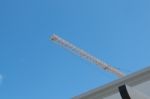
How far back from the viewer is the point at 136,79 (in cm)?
1933

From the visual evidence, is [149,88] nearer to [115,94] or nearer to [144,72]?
[144,72]

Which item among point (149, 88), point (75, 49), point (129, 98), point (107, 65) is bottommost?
point (129, 98)

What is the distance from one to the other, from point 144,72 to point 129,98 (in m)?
17.2

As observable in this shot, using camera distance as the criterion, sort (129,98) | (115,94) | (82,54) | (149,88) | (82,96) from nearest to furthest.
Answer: (129,98) → (149,88) → (115,94) → (82,96) → (82,54)

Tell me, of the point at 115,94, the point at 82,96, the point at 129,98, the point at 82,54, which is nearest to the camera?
the point at 129,98

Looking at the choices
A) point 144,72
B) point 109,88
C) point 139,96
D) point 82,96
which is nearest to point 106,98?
point 109,88

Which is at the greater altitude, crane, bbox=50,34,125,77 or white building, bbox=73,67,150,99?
crane, bbox=50,34,125,77

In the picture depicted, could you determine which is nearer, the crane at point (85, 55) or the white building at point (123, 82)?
the white building at point (123, 82)

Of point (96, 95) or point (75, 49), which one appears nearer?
point (96, 95)

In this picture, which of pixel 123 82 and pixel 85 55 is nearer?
pixel 123 82

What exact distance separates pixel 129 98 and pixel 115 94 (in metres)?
18.3

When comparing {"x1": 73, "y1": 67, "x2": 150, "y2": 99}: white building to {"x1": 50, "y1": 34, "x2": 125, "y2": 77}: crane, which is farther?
{"x1": 50, "y1": 34, "x2": 125, "y2": 77}: crane

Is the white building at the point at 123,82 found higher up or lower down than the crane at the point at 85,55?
lower down

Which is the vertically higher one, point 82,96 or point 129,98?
point 82,96
